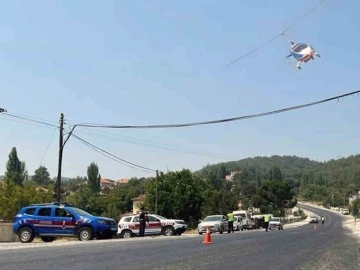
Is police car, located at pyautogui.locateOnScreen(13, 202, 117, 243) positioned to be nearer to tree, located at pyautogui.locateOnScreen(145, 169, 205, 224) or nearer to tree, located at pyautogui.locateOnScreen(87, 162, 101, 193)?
tree, located at pyautogui.locateOnScreen(145, 169, 205, 224)

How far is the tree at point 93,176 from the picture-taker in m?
162

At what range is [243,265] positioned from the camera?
12773 millimetres

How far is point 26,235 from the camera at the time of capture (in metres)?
24.9

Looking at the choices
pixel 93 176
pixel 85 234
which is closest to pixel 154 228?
pixel 85 234

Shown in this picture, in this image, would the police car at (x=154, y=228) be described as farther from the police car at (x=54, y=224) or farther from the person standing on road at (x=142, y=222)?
the police car at (x=54, y=224)

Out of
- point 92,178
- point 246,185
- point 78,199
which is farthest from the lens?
point 246,185

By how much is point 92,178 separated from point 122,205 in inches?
1293

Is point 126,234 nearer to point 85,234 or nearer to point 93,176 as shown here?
point 85,234

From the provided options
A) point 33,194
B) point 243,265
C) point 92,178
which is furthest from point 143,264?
point 92,178

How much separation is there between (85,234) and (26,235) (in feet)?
→ 9.14

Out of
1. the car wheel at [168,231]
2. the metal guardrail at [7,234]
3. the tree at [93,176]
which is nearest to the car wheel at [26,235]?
the metal guardrail at [7,234]

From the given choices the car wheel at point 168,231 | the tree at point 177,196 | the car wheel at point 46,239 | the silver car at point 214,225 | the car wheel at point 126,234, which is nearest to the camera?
the car wheel at point 46,239

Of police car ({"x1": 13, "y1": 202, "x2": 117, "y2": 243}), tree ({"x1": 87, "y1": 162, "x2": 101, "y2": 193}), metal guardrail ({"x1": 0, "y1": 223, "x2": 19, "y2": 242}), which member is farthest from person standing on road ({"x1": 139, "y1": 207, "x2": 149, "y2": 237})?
tree ({"x1": 87, "y1": 162, "x2": 101, "y2": 193})

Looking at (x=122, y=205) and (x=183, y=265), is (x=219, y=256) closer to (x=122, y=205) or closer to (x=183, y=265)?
(x=183, y=265)
